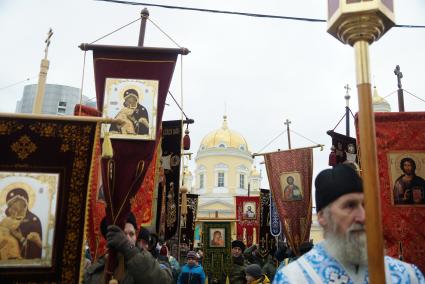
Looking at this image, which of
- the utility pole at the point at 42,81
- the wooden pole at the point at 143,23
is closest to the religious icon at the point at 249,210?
the utility pole at the point at 42,81

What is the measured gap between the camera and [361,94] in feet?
5.32

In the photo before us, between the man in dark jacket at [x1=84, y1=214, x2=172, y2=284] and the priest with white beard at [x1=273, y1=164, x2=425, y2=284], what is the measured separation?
1848mm

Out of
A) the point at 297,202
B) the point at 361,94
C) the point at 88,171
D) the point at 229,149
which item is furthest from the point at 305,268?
the point at 229,149

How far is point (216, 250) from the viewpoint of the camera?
10.0m

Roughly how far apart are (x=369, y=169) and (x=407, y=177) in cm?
390

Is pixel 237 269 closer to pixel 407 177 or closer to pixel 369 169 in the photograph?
pixel 407 177

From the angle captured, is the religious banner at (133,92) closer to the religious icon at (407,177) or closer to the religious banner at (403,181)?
the religious banner at (403,181)

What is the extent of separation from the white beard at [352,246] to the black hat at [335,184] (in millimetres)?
163

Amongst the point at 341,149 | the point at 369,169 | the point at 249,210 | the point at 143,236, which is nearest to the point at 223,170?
the point at 249,210

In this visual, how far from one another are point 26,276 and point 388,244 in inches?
153

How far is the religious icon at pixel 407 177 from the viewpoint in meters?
4.93

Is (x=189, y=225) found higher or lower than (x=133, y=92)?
lower

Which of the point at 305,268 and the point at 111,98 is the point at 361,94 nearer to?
the point at 305,268

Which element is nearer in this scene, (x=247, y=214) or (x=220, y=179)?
(x=247, y=214)
